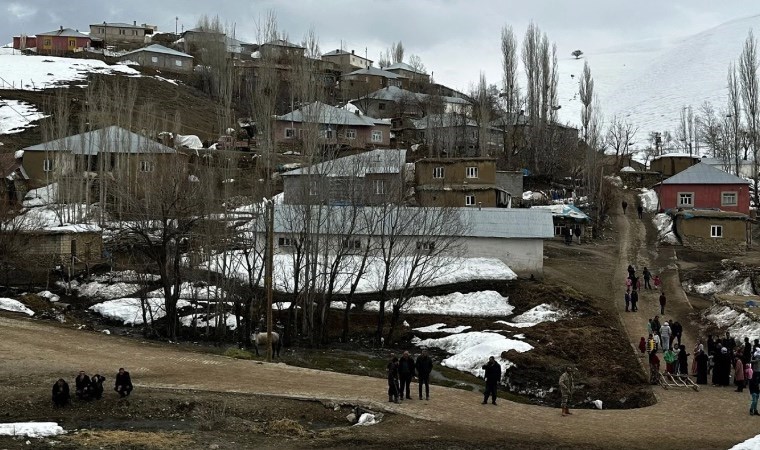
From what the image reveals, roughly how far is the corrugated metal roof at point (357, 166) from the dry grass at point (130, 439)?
21434 millimetres

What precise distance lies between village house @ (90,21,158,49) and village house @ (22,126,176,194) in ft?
226

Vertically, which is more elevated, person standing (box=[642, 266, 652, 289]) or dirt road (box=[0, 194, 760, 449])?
person standing (box=[642, 266, 652, 289])

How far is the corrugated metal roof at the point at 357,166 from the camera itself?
3819 cm

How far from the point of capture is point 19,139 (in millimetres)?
73438

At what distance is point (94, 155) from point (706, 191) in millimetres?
49664

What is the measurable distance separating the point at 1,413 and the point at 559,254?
125ft

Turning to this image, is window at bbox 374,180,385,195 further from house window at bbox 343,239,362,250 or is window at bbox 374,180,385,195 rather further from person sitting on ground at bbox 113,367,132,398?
person sitting on ground at bbox 113,367,132,398

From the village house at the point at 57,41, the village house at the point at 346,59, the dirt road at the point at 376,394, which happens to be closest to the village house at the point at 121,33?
the village house at the point at 57,41

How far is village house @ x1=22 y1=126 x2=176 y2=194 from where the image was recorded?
5859 centimetres

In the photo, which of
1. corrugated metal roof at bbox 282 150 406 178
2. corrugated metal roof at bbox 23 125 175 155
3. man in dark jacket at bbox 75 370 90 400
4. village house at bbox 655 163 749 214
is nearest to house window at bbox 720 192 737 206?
village house at bbox 655 163 749 214

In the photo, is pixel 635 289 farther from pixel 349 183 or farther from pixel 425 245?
pixel 349 183

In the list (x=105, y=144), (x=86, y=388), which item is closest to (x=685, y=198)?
(x=105, y=144)

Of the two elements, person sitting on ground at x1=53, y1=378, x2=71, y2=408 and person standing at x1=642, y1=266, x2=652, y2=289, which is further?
person standing at x1=642, y1=266, x2=652, y2=289

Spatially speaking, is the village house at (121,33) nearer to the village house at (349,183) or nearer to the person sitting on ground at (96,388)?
the village house at (349,183)
